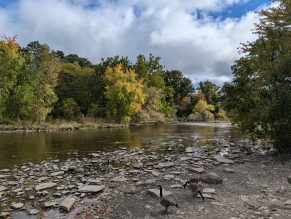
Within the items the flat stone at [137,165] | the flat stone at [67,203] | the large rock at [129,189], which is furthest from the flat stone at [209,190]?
the flat stone at [137,165]

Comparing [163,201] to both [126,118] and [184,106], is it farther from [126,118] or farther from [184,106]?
[184,106]

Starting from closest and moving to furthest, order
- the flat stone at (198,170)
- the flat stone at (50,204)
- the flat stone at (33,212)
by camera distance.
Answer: the flat stone at (33,212)
the flat stone at (50,204)
the flat stone at (198,170)

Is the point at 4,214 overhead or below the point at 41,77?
below

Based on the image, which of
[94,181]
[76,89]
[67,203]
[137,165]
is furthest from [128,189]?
[76,89]

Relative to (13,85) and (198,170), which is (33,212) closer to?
(198,170)

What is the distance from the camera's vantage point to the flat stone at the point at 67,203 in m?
9.11

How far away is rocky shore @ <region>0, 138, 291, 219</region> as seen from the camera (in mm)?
8805

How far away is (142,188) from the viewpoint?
1102 centimetres

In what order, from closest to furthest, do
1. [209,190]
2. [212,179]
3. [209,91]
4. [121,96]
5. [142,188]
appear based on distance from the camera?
1. [209,190]
2. [142,188]
3. [212,179]
4. [121,96]
5. [209,91]

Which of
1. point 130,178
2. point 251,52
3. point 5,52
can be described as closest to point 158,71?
point 5,52

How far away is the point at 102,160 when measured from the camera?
1686cm

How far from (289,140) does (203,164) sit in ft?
15.4

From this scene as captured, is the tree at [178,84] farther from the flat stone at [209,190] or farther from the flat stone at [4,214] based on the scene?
the flat stone at [4,214]

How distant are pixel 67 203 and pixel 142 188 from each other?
2740 mm
